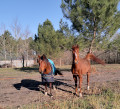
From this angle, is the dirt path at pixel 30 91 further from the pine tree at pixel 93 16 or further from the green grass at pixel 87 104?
the pine tree at pixel 93 16

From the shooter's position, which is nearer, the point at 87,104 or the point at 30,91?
the point at 87,104

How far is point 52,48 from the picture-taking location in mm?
12469

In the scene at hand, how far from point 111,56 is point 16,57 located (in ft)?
58.2

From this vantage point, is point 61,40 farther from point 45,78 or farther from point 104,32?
point 45,78

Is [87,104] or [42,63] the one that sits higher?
[42,63]

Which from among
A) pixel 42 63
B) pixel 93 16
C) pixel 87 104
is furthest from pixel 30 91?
pixel 93 16

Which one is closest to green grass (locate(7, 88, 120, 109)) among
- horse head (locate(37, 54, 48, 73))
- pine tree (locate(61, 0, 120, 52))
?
horse head (locate(37, 54, 48, 73))

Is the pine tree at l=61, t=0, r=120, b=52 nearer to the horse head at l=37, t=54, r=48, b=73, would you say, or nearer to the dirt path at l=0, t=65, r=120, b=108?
the dirt path at l=0, t=65, r=120, b=108

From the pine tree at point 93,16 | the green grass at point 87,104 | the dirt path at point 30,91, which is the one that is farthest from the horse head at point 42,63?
the pine tree at point 93,16

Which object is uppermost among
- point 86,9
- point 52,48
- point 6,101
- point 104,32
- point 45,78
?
point 86,9

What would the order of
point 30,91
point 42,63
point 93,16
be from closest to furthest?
point 42,63
point 30,91
point 93,16

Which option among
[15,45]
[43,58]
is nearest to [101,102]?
[43,58]

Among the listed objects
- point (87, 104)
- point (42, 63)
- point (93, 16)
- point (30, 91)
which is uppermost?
point (93, 16)

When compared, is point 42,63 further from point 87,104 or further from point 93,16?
point 93,16
